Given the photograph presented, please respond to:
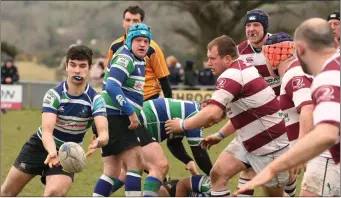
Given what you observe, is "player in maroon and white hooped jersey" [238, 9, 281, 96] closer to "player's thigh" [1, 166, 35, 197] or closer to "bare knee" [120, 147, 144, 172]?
"bare knee" [120, 147, 144, 172]

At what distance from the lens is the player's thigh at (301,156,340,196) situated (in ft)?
21.1

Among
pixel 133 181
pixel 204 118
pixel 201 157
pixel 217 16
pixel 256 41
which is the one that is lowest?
pixel 133 181

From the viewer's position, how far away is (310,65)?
5496 millimetres

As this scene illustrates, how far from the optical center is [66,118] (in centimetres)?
796

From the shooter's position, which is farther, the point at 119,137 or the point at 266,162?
the point at 119,137

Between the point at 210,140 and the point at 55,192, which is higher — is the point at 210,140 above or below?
above

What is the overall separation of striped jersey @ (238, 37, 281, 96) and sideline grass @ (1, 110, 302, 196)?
57.7 inches

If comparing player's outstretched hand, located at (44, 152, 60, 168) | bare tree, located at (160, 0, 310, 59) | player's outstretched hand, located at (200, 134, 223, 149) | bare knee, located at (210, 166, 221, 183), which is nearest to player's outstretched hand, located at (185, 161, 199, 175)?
player's outstretched hand, located at (200, 134, 223, 149)

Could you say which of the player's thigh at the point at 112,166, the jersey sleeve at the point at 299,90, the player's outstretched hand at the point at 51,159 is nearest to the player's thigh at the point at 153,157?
the player's thigh at the point at 112,166

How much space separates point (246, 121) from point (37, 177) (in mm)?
4608

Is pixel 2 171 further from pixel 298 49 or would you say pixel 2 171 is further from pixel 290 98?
pixel 298 49

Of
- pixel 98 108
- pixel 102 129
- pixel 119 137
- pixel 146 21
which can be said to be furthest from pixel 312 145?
pixel 146 21

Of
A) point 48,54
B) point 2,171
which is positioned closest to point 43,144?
point 2,171

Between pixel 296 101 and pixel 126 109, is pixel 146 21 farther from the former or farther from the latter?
pixel 296 101
